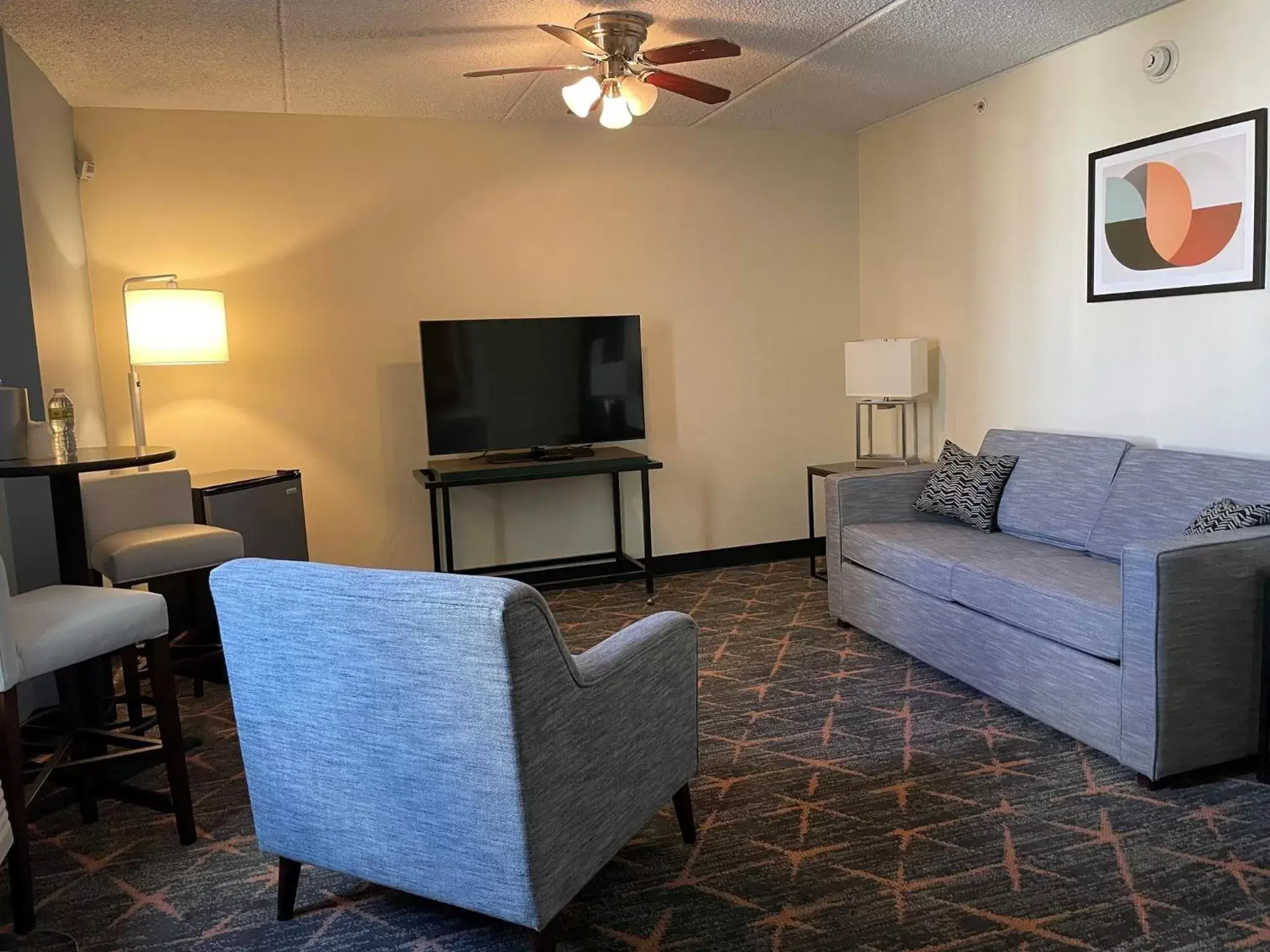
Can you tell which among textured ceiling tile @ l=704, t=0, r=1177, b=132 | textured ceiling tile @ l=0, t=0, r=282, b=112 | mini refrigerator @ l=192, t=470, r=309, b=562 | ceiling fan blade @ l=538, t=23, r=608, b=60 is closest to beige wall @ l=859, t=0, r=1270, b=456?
textured ceiling tile @ l=704, t=0, r=1177, b=132

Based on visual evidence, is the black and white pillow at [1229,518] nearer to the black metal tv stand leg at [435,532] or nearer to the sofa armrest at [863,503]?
the sofa armrest at [863,503]

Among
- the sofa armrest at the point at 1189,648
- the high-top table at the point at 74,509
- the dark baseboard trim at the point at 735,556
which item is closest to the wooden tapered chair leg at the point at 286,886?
the high-top table at the point at 74,509

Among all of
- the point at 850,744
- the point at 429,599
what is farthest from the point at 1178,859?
the point at 429,599

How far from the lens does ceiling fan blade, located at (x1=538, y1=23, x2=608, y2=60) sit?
3078mm

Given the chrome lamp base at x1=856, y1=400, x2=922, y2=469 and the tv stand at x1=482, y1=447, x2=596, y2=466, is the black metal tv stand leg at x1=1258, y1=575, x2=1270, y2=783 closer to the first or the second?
the chrome lamp base at x1=856, y1=400, x2=922, y2=469

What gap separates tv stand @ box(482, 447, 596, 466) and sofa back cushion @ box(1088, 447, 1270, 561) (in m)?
2.45

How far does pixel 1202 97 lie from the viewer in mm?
3418

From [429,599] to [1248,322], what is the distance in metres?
3.13

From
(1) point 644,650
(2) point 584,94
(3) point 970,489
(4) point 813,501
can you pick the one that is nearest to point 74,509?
(1) point 644,650

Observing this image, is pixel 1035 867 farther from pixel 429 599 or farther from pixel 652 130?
pixel 652 130

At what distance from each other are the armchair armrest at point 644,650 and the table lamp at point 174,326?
8.73ft

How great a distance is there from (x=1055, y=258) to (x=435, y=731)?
11.6 feet

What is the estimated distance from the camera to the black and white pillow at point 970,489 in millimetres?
3957

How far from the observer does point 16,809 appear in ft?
6.97
